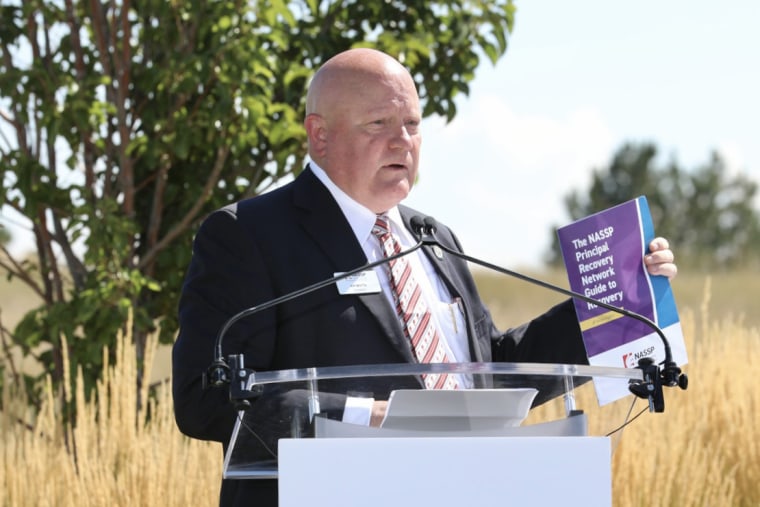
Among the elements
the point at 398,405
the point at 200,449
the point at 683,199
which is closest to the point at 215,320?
the point at 398,405

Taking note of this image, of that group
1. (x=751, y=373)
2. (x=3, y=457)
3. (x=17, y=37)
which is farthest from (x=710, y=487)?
(x=17, y=37)

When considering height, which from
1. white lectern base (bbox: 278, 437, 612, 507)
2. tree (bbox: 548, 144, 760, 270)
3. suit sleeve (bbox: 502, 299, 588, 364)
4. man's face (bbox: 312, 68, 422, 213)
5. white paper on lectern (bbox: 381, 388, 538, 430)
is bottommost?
white lectern base (bbox: 278, 437, 612, 507)

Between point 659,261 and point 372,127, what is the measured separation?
29.4 inches

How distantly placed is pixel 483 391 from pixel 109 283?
3105 millimetres

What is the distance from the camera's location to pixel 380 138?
107 inches

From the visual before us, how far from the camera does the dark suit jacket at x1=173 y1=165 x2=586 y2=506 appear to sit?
2367 mm

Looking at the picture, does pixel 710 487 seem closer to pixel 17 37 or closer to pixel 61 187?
pixel 61 187

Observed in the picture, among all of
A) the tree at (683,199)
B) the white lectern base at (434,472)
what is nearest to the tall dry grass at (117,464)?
the white lectern base at (434,472)

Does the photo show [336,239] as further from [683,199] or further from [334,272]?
[683,199]

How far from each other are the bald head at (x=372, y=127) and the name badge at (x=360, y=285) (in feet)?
0.90

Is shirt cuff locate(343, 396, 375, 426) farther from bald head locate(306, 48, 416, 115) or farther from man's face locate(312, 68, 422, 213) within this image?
bald head locate(306, 48, 416, 115)

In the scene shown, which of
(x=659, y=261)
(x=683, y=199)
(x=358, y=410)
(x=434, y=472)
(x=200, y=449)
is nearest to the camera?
(x=434, y=472)

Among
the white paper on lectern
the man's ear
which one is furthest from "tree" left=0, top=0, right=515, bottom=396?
the white paper on lectern

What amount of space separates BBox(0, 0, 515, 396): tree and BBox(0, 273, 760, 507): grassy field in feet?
1.26
